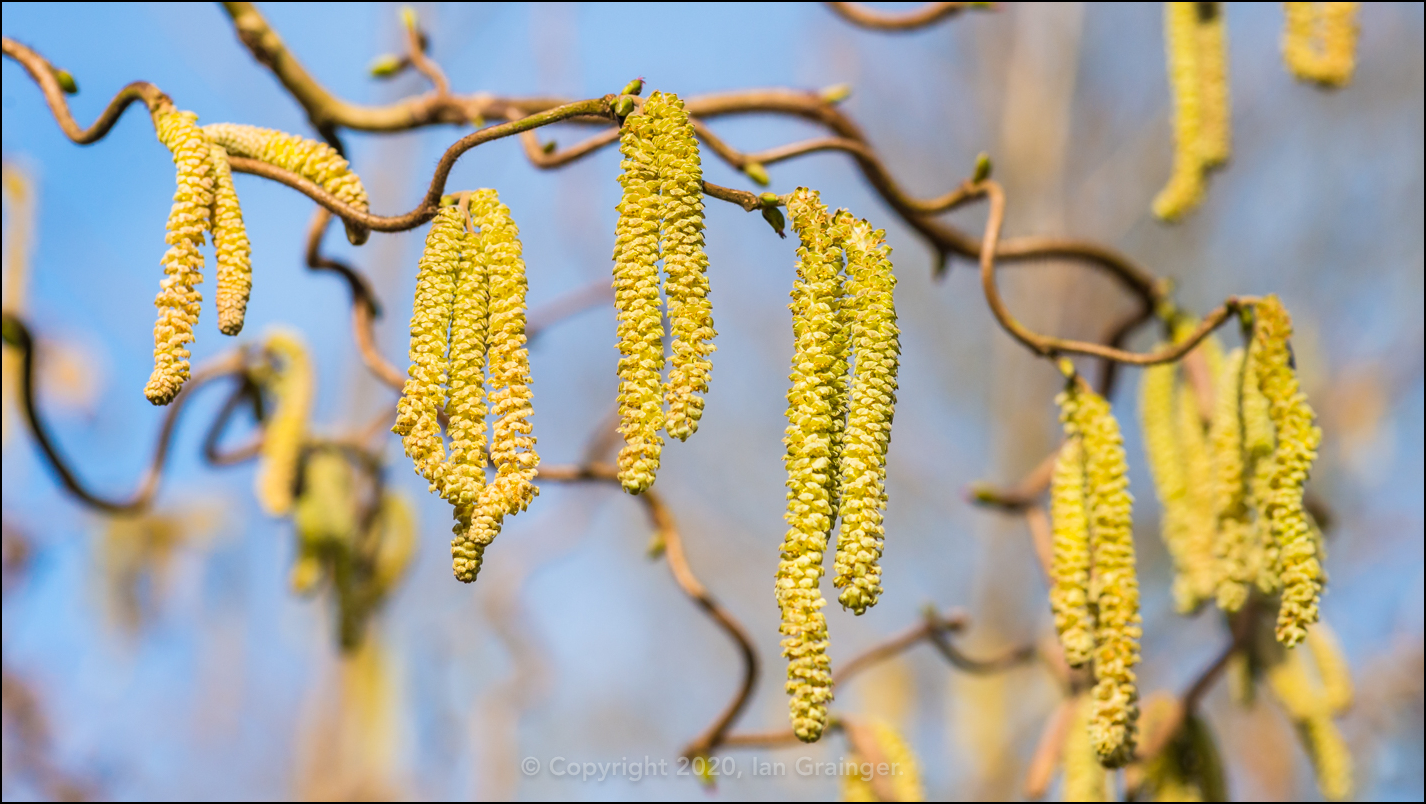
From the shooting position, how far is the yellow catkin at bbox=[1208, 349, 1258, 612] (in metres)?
1.73

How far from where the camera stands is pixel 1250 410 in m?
1.70

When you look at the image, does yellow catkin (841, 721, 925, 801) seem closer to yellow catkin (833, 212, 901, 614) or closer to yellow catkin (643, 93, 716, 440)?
yellow catkin (833, 212, 901, 614)

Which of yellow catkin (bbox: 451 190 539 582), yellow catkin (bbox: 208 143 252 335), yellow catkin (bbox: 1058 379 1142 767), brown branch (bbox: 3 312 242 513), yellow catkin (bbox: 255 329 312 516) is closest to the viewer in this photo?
yellow catkin (bbox: 451 190 539 582)

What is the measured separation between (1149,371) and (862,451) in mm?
1238

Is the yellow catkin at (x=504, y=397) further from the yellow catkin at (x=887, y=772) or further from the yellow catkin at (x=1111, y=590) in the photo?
the yellow catkin at (x=887, y=772)

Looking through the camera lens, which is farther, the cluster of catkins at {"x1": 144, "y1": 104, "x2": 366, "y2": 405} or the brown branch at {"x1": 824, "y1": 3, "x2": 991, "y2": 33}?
the brown branch at {"x1": 824, "y1": 3, "x2": 991, "y2": 33}

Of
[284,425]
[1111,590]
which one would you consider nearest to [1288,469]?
[1111,590]

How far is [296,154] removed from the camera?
1.20 m

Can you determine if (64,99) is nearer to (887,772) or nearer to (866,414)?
(866,414)

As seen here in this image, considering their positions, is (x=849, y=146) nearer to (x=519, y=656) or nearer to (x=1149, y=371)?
(x=1149, y=371)

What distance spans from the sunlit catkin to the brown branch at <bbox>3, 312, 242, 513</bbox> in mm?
734

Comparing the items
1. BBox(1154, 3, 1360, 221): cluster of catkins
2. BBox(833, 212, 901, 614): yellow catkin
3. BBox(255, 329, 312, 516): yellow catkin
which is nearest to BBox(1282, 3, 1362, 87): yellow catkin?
BBox(1154, 3, 1360, 221): cluster of catkins

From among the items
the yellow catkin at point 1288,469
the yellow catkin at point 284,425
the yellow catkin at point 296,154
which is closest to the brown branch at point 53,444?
the yellow catkin at point 284,425

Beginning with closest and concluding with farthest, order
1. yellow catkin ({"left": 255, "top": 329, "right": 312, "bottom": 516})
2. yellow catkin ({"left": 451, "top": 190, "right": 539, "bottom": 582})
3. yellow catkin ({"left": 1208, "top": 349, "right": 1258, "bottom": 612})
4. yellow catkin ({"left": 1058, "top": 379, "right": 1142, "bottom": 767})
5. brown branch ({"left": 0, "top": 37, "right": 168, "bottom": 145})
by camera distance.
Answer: yellow catkin ({"left": 451, "top": 190, "right": 539, "bottom": 582}) < brown branch ({"left": 0, "top": 37, "right": 168, "bottom": 145}) < yellow catkin ({"left": 1058, "top": 379, "right": 1142, "bottom": 767}) < yellow catkin ({"left": 1208, "top": 349, "right": 1258, "bottom": 612}) < yellow catkin ({"left": 255, "top": 329, "right": 312, "bottom": 516})
